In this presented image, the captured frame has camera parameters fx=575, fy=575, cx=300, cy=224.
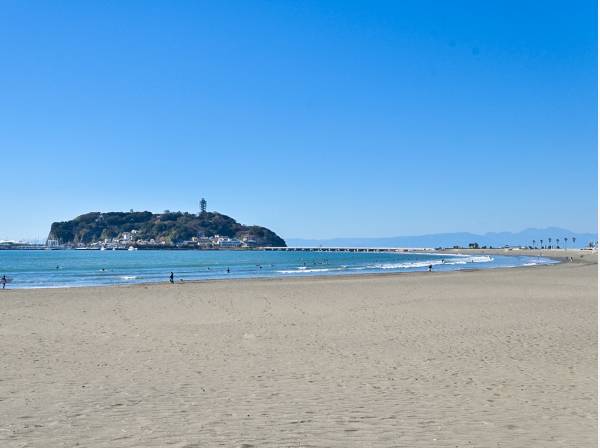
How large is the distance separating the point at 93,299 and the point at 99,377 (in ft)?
54.6

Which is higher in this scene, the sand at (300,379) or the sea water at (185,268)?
the sea water at (185,268)

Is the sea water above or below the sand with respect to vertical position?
above

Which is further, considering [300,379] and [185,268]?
[185,268]

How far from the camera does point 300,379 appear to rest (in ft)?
29.2

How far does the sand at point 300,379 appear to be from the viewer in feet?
20.1

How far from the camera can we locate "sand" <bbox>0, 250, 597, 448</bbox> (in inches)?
242

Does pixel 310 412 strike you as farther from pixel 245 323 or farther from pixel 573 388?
pixel 245 323

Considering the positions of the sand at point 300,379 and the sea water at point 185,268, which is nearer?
the sand at point 300,379

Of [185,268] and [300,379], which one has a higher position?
[185,268]

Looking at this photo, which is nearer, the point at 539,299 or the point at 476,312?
the point at 476,312

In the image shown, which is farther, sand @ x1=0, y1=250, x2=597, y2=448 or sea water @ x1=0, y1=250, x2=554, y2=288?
sea water @ x1=0, y1=250, x2=554, y2=288

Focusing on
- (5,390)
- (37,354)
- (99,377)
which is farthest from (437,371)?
(37,354)

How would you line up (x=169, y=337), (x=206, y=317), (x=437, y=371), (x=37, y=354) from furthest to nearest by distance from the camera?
(x=206, y=317) → (x=169, y=337) → (x=37, y=354) → (x=437, y=371)

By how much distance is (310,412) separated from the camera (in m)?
6.95
